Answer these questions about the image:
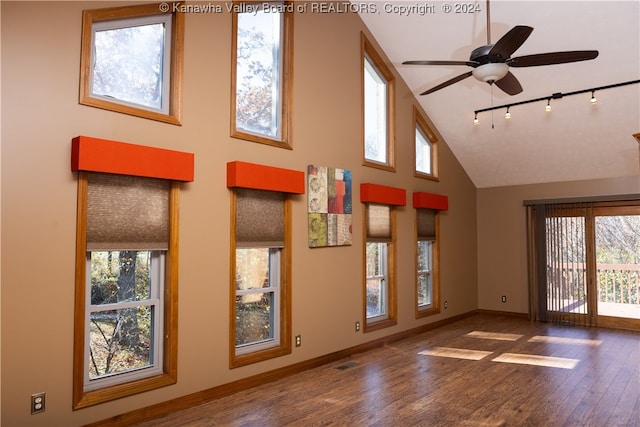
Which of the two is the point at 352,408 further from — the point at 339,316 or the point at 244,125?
the point at 244,125

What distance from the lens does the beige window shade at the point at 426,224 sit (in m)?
6.81

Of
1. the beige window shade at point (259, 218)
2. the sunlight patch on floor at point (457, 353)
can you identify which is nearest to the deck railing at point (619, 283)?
the sunlight patch on floor at point (457, 353)

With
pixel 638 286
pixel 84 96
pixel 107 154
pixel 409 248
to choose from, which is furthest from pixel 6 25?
pixel 638 286

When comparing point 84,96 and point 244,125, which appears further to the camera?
point 244,125

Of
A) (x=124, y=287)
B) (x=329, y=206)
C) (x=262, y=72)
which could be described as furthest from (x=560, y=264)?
→ (x=124, y=287)

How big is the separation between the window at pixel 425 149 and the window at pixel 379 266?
1.25 meters

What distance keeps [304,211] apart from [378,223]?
145cm

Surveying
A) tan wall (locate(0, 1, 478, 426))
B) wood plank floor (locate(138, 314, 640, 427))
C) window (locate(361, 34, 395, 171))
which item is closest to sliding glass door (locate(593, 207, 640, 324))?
wood plank floor (locate(138, 314, 640, 427))

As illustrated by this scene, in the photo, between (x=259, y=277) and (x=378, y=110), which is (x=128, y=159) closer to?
(x=259, y=277)

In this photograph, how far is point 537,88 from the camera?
5.94 metres

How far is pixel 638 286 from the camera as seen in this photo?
689 cm

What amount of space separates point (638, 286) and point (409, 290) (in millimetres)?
3612

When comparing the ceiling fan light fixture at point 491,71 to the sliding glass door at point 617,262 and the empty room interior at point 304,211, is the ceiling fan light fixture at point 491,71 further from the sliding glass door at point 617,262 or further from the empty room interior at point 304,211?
the sliding glass door at point 617,262

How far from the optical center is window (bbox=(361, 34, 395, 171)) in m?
5.98
